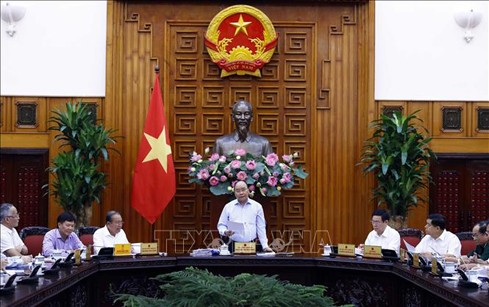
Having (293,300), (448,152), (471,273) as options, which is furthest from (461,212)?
(293,300)

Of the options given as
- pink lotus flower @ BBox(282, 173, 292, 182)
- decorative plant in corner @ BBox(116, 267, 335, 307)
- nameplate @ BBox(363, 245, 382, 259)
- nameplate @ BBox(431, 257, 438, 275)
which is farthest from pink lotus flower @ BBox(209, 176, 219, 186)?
decorative plant in corner @ BBox(116, 267, 335, 307)

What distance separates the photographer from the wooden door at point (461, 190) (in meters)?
9.61

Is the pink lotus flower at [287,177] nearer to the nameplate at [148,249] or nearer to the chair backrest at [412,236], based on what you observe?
the chair backrest at [412,236]

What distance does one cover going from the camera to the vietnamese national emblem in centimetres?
949

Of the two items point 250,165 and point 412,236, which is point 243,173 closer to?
point 250,165

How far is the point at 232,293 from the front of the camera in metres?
4.27

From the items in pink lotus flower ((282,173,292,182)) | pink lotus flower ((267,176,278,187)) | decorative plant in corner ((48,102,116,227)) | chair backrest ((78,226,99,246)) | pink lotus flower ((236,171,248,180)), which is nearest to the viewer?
chair backrest ((78,226,99,246))

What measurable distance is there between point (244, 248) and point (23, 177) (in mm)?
3687

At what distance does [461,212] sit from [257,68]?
270 centimetres

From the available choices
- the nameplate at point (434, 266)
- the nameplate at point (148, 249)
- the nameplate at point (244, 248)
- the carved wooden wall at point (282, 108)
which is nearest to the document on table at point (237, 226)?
the nameplate at point (244, 248)

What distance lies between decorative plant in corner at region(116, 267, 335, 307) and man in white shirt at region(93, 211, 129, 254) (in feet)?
8.17

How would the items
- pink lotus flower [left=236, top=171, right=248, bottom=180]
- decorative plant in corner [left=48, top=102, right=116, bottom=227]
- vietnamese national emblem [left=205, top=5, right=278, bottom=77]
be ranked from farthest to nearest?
1. vietnamese national emblem [left=205, top=5, right=278, bottom=77]
2. decorative plant in corner [left=48, top=102, right=116, bottom=227]
3. pink lotus flower [left=236, top=171, right=248, bottom=180]

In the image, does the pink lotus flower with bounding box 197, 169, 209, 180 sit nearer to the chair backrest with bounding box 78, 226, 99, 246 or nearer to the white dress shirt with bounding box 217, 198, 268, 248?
the white dress shirt with bounding box 217, 198, 268, 248

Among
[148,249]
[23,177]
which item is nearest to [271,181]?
[148,249]
